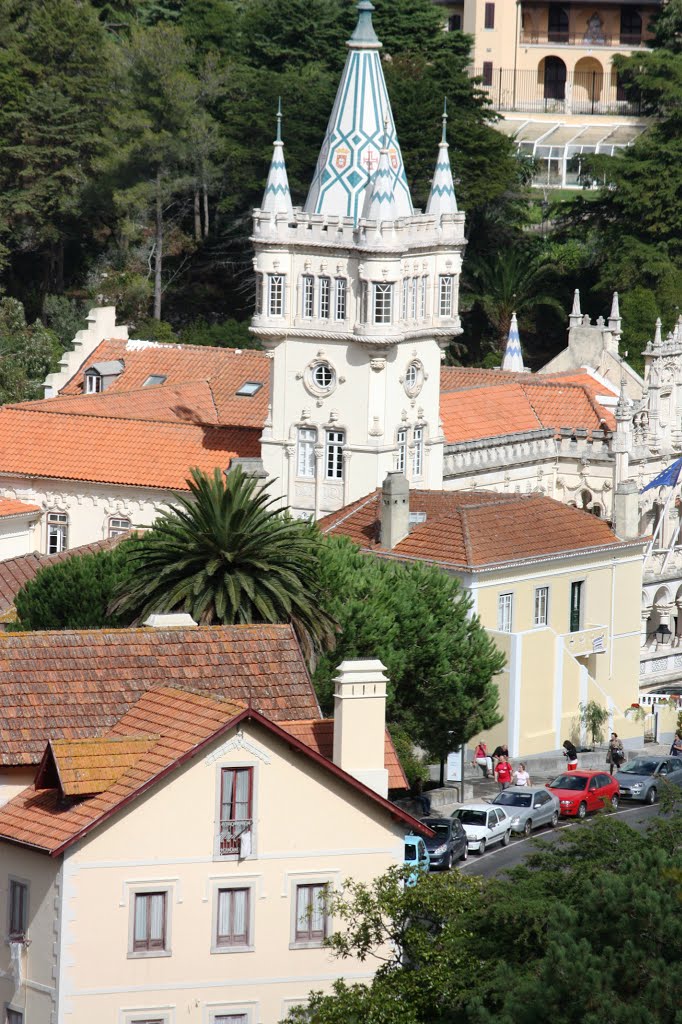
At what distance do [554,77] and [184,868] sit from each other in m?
130

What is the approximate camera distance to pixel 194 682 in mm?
62688

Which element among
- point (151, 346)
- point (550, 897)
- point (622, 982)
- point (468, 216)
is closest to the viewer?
point (622, 982)

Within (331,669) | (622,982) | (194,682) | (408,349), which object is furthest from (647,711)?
(622,982)

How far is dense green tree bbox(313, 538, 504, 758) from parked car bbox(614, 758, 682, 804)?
12.7 feet

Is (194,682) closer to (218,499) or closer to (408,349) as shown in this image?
(218,499)

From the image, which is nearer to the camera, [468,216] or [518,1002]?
[518,1002]

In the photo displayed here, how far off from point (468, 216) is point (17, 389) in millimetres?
23838

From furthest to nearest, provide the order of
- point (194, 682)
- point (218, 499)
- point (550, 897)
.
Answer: point (218, 499) < point (194, 682) < point (550, 897)

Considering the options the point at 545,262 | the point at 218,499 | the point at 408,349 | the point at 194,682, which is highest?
the point at 545,262

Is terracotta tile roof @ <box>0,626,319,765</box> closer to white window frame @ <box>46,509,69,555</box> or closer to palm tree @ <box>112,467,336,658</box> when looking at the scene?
palm tree @ <box>112,467,336,658</box>

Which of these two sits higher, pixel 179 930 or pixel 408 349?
pixel 408 349

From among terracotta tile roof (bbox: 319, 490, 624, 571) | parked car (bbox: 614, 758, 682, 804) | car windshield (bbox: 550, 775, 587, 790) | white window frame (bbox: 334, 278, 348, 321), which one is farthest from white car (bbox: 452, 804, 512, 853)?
white window frame (bbox: 334, 278, 348, 321)

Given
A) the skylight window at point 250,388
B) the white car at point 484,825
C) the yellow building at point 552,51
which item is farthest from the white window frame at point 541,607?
the yellow building at point 552,51

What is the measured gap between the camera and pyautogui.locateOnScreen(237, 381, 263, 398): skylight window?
4582 inches
